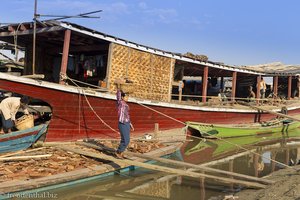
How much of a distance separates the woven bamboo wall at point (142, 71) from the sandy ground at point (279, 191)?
6.58 metres

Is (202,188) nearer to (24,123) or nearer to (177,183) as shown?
(177,183)

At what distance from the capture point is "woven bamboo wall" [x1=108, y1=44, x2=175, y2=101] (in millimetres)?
12188

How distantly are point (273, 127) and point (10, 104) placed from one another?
552 inches

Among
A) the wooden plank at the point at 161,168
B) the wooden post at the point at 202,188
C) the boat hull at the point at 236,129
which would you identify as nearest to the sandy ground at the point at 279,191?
the wooden plank at the point at 161,168

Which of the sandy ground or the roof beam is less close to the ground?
the roof beam

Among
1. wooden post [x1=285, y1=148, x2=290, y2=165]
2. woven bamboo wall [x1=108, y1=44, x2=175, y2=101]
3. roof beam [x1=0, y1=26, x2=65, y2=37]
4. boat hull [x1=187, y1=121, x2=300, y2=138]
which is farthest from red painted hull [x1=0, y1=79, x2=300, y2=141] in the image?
wooden post [x1=285, y1=148, x2=290, y2=165]

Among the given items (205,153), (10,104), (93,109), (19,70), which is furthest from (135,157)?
(19,70)

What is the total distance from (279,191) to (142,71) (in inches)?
311

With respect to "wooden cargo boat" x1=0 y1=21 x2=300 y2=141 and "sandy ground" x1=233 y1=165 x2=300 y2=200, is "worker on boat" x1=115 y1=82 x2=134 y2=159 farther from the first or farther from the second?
"sandy ground" x1=233 y1=165 x2=300 y2=200

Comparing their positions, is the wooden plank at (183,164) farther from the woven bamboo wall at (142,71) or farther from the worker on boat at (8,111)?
the woven bamboo wall at (142,71)

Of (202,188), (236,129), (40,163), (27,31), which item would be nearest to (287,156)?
(236,129)

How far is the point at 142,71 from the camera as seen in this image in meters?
13.3

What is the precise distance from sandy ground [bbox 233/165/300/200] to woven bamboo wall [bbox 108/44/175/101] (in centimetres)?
658

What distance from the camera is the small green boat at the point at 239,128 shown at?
14.5m
